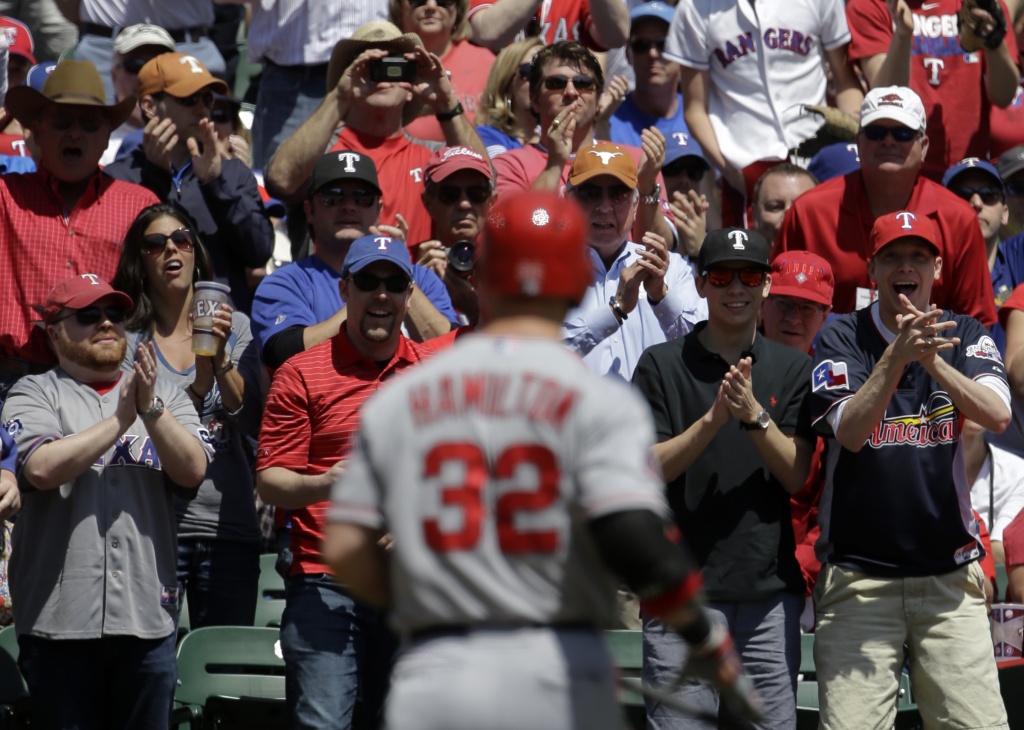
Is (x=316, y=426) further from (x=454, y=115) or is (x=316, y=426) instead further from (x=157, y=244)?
(x=454, y=115)

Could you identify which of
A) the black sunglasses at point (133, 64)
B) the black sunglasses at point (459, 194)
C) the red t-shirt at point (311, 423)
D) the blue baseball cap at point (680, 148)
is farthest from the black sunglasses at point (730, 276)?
the black sunglasses at point (133, 64)

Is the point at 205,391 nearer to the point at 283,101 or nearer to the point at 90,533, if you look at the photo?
the point at 90,533

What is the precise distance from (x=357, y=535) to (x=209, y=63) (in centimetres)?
732

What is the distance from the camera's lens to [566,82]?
8.30 metres

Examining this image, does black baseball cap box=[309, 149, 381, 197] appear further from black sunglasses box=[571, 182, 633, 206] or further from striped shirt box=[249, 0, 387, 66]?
striped shirt box=[249, 0, 387, 66]

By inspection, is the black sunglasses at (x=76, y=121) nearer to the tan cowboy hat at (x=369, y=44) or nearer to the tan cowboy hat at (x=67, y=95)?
the tan cowboy hat at (x=67, y=95)

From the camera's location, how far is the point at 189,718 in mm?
6723

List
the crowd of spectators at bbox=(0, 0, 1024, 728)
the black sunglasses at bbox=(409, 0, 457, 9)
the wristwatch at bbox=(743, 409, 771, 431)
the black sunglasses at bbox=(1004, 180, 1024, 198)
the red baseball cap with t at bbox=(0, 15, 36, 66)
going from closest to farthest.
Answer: the wristwatch at bbox=(743, 409, 771, 431), the crowd of spectators at bbox=(0, 0, 1024, 728), the black sunglasses at bbox=(409, 0, 457, 9), the black sunglasses at bbox=(1004, 180, 1024, 198), the red baseball cap with t at bbox=(0, 15, 36, 66)

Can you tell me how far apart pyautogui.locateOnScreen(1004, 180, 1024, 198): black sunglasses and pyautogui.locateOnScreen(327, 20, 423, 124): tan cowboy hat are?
3.57 metres

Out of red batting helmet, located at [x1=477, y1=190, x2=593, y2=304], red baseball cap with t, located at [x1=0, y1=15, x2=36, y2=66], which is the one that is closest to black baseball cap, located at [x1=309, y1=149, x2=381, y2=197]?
red batting helmet, located at [x1=477, y1=190, x2=593, y2=304]

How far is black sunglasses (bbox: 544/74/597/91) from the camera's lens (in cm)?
828

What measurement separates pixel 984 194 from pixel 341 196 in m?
3.81

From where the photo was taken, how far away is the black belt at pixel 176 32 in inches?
437

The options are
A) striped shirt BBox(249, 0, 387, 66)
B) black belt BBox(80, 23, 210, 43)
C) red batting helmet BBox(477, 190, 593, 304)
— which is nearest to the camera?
red batting helmet BBox(477, 190, 593, 304)
